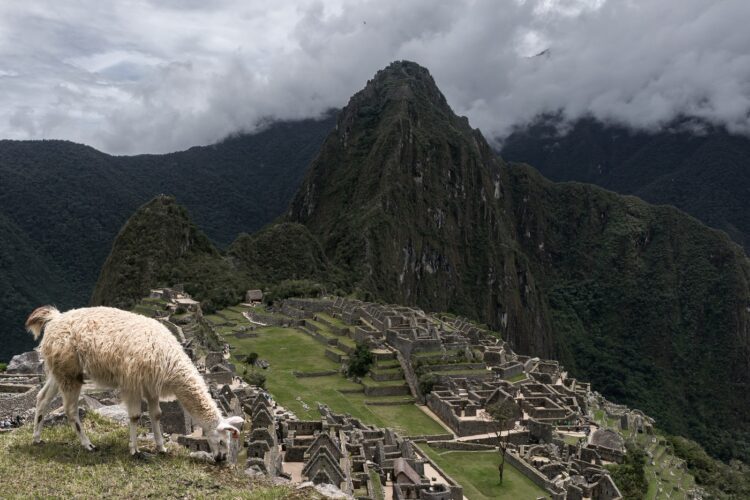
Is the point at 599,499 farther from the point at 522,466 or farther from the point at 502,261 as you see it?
the point at 502,261

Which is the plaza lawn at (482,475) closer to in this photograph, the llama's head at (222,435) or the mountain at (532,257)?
the llama's head at (222,435)

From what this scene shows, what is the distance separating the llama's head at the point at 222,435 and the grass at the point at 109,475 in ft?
0.61

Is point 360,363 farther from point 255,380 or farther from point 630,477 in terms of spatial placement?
point 630,477

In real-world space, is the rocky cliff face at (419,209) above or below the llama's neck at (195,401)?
above

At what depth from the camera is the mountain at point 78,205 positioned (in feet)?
231

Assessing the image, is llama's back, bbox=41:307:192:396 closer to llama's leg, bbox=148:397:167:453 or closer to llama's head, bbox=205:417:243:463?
llama's leg, bbox=148:397:167:453

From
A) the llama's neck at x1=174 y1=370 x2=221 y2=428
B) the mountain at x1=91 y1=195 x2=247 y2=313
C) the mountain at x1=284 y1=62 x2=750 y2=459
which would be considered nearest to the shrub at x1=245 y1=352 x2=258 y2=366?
the mountain at x1=91 y1=195 x2=247 y2=313

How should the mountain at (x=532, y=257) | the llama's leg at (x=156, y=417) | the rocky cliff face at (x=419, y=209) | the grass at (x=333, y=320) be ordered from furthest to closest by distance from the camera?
the rocky cliff face at (x=419, y=209)
the mountain at (x=532, y=257)
the grass at (x=333, y=320)
the llama's leg at (x=156, y=417)

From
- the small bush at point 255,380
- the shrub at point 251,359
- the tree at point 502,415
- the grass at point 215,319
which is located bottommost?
the tree at point 502,415

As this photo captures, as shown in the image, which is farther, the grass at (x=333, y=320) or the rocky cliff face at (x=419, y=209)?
the rocky cliff face at (x=419, y=209)

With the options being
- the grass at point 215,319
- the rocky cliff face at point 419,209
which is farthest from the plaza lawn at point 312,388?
the rocky cliff face at point 419,209

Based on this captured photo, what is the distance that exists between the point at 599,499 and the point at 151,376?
67.4ft

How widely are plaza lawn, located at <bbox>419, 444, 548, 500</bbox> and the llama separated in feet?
56.7

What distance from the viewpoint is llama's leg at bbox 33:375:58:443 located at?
27.3 feet
